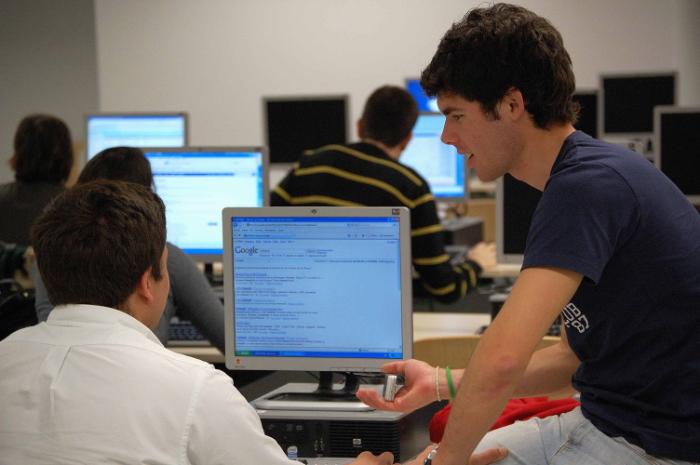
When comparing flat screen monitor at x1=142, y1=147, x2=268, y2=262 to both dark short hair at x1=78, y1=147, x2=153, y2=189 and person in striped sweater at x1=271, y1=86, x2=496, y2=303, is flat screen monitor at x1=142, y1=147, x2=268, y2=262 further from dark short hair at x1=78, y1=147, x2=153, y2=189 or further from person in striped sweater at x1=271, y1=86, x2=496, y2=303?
dark short hair at x1=78, y1=147, x2=153, y2=189

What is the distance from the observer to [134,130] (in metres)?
5.20

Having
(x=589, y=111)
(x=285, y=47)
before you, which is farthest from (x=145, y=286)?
(x=285, y=47)

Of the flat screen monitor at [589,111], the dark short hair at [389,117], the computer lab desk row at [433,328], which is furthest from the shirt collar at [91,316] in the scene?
the flat screen monitor at [589,111]

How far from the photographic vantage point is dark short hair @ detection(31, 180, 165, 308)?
1.53 m

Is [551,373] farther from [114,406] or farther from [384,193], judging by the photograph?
[384,193]

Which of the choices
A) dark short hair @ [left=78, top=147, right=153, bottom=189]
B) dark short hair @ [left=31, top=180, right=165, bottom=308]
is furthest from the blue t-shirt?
dark short hair @ [left=78, top=147, right=153, bottom=189]

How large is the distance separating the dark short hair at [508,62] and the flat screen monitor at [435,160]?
12.2 ft

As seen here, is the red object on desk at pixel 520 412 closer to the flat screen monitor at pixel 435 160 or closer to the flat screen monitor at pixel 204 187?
the flat screen monitor at pixel 204 187

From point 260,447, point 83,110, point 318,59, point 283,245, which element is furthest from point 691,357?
point 83,110

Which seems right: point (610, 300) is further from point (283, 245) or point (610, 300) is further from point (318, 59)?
point (318, 59)

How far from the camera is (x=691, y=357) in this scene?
5.33ft

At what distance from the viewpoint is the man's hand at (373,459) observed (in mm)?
1889

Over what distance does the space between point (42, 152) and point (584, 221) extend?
130 inches

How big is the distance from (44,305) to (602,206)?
1620 mm
